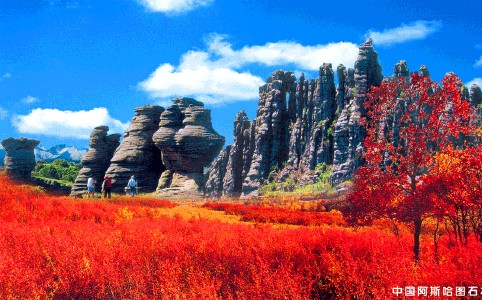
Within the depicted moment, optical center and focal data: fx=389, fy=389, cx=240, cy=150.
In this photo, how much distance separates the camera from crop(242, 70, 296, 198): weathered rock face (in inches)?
2714

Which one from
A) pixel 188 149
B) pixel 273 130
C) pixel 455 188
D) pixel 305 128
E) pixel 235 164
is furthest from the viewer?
pixel 235 164

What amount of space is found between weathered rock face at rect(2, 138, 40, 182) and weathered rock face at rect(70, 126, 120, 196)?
6.39 meters

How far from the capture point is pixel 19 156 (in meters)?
49.0

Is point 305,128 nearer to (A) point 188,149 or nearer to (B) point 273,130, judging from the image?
(B) point 273,130

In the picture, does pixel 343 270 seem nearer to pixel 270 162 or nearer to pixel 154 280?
pixel 154 280

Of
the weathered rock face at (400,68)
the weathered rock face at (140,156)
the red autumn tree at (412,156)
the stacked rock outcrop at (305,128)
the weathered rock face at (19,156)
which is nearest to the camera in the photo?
the red autumn tree at (412,156)

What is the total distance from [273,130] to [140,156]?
29509 mm

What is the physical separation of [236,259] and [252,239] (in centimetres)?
189

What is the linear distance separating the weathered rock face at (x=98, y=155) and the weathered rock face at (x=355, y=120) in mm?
32061

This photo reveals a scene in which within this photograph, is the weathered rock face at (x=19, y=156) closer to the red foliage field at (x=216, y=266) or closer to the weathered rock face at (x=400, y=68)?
the red foliage field at (x=216, y=266)

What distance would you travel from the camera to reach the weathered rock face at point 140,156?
156 ft

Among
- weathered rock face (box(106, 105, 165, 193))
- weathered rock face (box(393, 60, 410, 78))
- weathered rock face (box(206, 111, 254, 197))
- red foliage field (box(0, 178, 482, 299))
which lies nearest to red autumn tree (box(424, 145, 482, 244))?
red foliage field (box(0, 178, 482, 299))

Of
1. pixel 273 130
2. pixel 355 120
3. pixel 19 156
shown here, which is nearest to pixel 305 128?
pixel 273 130

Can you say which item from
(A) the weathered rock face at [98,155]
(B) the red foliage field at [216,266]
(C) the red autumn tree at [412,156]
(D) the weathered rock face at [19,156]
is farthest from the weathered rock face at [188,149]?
(C) the red autumn tree at [412,156]
